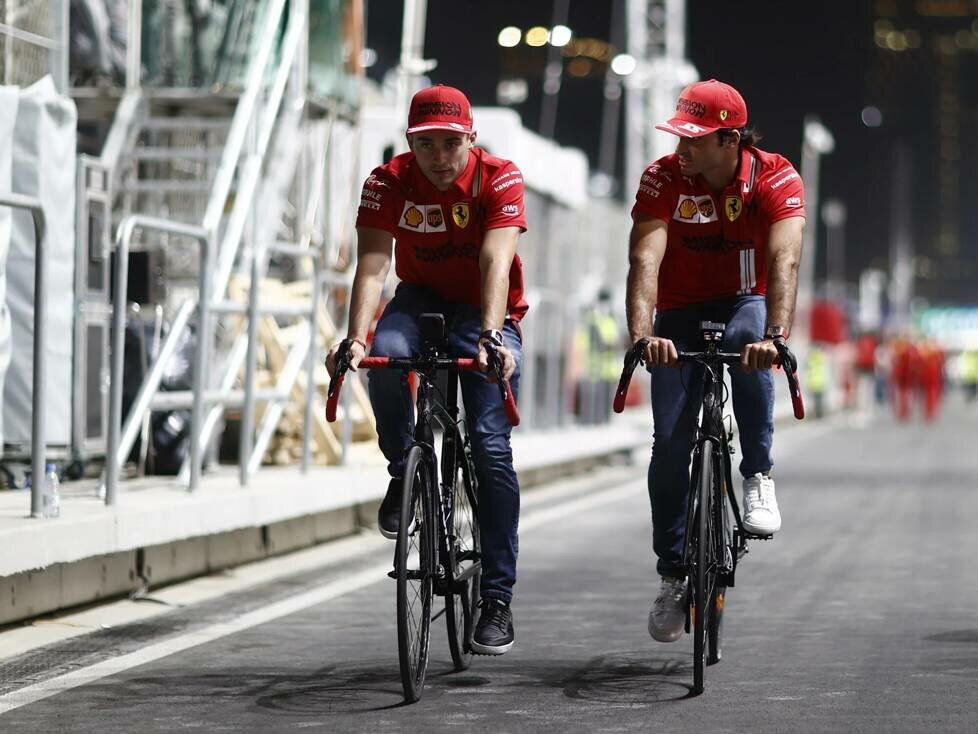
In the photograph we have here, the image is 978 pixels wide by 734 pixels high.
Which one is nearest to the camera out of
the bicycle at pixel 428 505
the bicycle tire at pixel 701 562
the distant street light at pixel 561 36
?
the bicycle at pixel 428 505

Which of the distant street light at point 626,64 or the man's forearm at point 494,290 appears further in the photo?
the distant street light at point 626,64

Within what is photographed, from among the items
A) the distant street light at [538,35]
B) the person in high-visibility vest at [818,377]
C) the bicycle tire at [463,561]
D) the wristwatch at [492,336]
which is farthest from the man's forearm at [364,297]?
the person in high-visibility vest at [818,377]

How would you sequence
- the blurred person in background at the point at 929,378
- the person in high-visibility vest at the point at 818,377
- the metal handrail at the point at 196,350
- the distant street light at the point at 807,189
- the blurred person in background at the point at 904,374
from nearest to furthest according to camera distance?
1. the metal handrail at the point at 196,350
2. the blurred person in background at the point at 929,378
3. the blurred person in background at the point at 904,374
4. the person in high-visibility vest at the point at 818,377
5. the distant street light at the point at 807,189

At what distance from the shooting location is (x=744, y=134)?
6957mm

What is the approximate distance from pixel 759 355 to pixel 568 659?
5.49 ft

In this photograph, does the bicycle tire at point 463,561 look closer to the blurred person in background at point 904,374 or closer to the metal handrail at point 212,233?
the metal handrail at point 212,233

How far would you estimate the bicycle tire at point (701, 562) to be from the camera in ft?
21.2

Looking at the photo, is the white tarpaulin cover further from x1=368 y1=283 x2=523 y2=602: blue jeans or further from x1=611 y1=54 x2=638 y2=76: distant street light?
x1=611 y1=54 x2=638 y2=76: distant street light

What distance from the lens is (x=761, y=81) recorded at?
2170 inches

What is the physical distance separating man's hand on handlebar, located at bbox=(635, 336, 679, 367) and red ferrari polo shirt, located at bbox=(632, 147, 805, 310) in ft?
1.71

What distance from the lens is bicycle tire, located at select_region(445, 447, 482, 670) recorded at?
6949 mm

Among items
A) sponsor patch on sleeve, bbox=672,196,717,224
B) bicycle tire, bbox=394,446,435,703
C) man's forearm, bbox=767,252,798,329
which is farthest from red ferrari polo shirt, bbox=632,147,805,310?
bicycle tire, bbox=394,446,435,703

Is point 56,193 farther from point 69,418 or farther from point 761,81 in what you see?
point 761,81

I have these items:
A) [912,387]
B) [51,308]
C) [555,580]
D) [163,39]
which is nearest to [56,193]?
[51,308]
